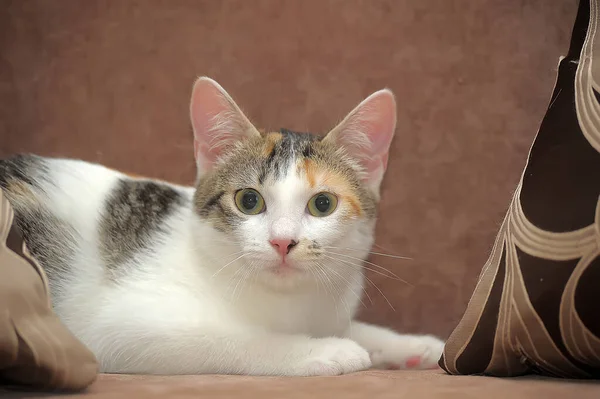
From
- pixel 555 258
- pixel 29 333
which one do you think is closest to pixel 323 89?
pixel 555 258

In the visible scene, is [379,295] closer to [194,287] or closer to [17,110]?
[194,287]

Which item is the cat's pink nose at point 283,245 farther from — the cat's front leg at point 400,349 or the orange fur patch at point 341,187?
the cat's front leg at point 400,349

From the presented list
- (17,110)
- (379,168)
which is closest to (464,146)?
(379,168)

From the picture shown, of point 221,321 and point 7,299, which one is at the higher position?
point 7,299

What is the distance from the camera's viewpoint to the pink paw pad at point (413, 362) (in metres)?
1.35

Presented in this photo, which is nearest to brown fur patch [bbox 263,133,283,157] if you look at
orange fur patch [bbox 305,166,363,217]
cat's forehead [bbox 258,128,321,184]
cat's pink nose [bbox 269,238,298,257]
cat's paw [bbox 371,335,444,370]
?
cat's forehead [bbox 258,128,321,184]

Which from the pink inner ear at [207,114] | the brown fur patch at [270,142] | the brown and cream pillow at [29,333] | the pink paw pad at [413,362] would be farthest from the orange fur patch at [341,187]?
the brown and cream pillow at [29,333]

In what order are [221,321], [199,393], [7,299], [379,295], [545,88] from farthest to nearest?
[379,295] → [545,88] → [221,321] → [199,393] → [7,299]

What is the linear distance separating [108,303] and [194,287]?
0.56 feet

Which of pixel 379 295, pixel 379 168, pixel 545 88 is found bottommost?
→ pixel 379 295

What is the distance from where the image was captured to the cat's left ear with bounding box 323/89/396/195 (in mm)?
1304

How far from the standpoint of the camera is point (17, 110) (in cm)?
165

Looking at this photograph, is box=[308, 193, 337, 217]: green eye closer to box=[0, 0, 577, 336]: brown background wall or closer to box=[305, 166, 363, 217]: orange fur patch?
box=[305, 166, 363, 217]: orange fur patch

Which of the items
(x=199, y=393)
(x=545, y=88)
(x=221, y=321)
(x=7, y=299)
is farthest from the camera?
(x=545, y=88)
